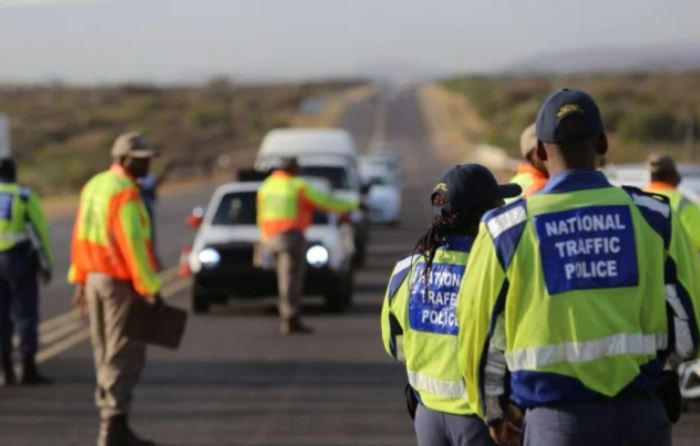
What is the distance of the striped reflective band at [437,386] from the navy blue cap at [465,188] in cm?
58

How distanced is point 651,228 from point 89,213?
563 centimetres

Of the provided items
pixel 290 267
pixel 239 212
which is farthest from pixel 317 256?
pixel 290 267

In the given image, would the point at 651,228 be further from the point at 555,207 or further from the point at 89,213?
the point at 89,213

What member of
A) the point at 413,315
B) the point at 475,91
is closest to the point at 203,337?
the point at 413,315

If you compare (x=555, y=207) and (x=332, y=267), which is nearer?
(x=555, y=207)

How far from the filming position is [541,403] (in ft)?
14.8

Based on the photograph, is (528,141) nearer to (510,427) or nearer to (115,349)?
(115,349)

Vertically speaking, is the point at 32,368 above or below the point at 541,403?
below

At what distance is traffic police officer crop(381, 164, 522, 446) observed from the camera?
5156 mm

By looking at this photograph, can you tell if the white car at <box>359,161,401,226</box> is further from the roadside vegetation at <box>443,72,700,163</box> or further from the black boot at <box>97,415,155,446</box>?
the black boot at <box>97,415,155,446</box>

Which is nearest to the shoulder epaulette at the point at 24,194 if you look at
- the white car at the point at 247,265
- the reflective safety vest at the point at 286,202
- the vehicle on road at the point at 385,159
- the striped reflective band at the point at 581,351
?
the reflective safety vest at the point at 286,202

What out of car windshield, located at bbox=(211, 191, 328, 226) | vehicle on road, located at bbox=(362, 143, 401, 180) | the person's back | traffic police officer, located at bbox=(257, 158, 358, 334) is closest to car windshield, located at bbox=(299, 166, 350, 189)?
car windshield, located at bbox=(211, 191, 328, 226)

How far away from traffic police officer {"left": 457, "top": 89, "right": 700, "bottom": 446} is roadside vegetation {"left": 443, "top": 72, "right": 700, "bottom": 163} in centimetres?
1769

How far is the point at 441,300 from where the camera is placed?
17.1ft
